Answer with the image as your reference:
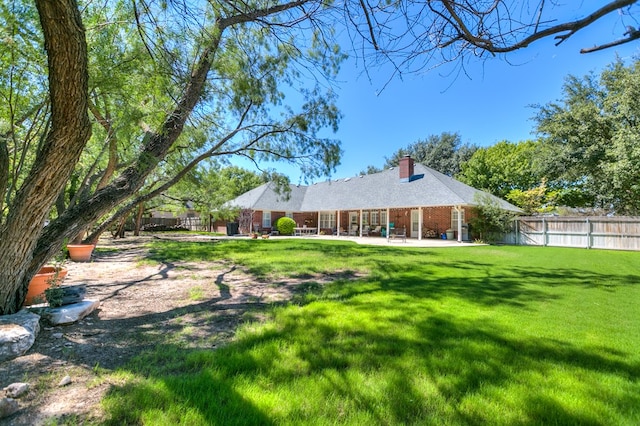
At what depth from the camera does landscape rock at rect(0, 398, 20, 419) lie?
1894 millimetres

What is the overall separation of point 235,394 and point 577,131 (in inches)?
1073

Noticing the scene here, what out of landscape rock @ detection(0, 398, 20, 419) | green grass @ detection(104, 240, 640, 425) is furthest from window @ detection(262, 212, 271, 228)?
landscape rock @ detection(0, 398, 20, 419)

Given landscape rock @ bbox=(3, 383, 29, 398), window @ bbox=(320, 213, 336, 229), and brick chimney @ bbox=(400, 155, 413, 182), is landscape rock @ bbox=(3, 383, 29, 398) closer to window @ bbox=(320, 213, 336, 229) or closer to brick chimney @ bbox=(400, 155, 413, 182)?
brick chimney @ bbox=(400, 155, 413, 182)

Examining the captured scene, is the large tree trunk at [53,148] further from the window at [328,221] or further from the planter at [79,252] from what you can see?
the window at [328,221]

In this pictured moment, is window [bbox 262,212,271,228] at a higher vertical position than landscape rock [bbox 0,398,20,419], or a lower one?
higher

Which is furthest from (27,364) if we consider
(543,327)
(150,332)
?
(543,327)

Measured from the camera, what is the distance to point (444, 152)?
38.9 meters

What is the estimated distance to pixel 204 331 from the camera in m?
3.62

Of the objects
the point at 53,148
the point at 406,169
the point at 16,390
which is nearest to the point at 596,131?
the point at 406,169

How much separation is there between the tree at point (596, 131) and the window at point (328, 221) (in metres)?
17.2

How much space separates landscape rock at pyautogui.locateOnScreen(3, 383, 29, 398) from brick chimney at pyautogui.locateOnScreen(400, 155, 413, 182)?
2297 centimetres

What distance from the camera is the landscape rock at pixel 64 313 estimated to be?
3.62m

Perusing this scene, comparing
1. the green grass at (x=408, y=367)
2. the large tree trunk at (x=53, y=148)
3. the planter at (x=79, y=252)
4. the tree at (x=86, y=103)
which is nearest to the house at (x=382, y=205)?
the planter at (x=79, y=252)

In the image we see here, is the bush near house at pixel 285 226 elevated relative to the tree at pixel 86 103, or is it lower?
lower
